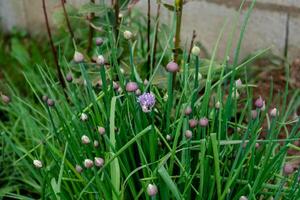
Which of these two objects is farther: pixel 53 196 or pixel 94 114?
pixel 94 114

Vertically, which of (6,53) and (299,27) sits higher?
(299,27)

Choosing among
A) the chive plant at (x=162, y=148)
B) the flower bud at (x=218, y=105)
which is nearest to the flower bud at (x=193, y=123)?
the chive plant at (x=162, y=148)

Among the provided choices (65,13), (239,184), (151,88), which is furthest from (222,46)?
(239,184)

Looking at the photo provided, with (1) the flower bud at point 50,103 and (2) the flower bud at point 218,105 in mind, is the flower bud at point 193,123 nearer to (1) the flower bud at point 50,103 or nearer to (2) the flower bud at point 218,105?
(2) the flower bud at point 218,105

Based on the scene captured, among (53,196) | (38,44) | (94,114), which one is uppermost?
(94,114)

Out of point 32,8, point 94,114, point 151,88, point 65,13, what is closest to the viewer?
point 94,114

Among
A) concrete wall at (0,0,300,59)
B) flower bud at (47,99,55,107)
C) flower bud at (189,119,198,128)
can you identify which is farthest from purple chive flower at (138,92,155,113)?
concrete wall at (0,0,300,59)

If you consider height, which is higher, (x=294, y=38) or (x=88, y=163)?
(x=88, y=163)

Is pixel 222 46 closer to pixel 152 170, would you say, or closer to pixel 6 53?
pixel 6 53

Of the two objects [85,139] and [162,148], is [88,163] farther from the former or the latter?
[162,148]

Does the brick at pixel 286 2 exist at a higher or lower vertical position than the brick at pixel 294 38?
higher

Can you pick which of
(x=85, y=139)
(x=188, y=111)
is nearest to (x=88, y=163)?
(x=85, y=139)
